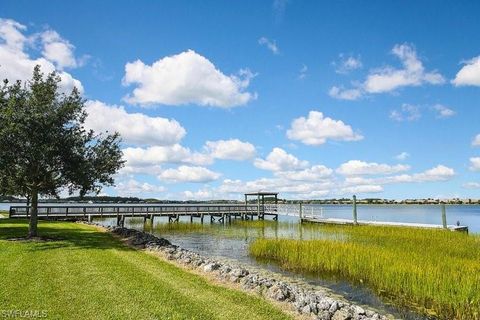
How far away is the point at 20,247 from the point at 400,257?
17411mm

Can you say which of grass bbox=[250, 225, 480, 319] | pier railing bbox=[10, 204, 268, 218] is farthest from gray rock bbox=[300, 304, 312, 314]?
pier railing bbox=[10, 204, 268, 218]

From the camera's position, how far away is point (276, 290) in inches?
460

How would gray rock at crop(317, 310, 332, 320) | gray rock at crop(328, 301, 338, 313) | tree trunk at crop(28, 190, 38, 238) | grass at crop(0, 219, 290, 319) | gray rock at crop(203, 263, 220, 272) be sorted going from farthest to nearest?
1. tree trunk at crop(28, 190, 38, 238)
2. gray rock at crop(203, 263, 220, 272)
3. gray rock at crop(328, 301, 338, 313)
4. gray rock at crop(317, 310, 332, 320)
5. grass at crop(0, 219, 290, 319)

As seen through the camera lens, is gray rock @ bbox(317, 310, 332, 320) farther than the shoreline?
No

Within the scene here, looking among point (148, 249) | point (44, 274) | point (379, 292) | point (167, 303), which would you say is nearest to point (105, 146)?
point (148, 249)

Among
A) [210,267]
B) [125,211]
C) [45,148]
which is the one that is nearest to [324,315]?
[210,267]

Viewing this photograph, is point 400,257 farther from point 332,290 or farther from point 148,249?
point 148,249

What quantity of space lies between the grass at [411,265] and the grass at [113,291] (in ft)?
16.0

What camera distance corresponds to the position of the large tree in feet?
68.2

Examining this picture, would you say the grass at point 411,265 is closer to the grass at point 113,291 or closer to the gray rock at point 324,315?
the gray rock at point 324,315

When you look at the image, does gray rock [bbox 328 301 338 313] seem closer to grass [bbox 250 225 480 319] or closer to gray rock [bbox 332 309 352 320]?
gray rock [bbox 332 309 352 320]

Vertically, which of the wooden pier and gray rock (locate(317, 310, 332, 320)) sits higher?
the wooden pier

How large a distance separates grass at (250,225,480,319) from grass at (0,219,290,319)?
486 cm

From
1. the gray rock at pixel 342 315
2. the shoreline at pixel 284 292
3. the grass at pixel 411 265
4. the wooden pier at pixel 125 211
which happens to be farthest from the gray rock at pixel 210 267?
the wooden pier at pixel 125 211
